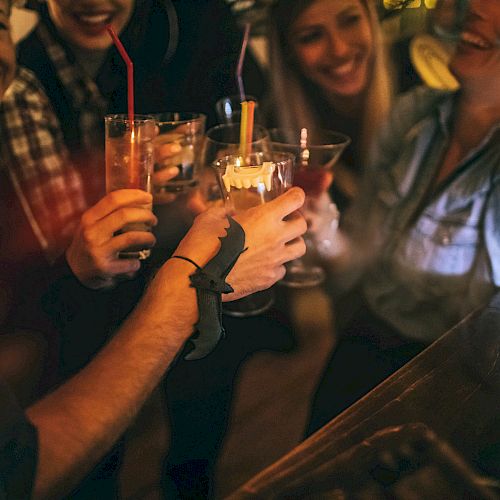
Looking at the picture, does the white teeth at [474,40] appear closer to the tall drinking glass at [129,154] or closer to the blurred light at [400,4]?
the blurred light at [400,4]

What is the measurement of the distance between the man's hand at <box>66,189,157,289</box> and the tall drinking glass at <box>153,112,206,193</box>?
0.17 meters

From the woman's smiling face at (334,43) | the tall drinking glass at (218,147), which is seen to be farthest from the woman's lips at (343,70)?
the tall drinking glass at (218,147)

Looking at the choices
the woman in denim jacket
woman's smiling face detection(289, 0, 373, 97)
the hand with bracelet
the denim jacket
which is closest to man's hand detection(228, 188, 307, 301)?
the hand with bracelet

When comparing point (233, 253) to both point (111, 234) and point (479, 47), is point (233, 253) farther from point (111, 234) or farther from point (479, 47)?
point (479, 47)

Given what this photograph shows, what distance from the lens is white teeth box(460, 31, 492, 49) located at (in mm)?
1541

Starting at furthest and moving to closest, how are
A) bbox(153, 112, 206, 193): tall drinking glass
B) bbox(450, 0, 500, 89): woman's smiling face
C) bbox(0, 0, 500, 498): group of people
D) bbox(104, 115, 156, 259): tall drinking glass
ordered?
bbox(450, 0, 500, 89): woman's smiling face
bbox(153, 112, 206, 193): tall drinking glass
bbox(104, 115, 156, 259): tall drinking glass
bbox(0, 0, 500, 498): group of people

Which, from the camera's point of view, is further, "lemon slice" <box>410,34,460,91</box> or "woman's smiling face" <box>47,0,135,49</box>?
"lemon slice" <box>410,34,460,91</box>

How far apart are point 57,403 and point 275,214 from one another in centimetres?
51

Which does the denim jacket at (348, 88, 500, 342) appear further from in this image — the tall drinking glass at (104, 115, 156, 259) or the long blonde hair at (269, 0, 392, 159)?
the tall drinking glass at (104, 115, 156, 259)

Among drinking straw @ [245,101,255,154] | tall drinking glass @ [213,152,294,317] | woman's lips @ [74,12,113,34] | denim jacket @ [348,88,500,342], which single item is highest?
woman's lips @ [74,12,113,34]

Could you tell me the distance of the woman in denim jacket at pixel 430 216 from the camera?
61.2 inches

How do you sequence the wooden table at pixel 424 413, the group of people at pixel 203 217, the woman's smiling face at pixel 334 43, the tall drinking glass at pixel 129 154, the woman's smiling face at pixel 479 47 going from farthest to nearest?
1. the woman's smiling face at pixel 334 43
2. the woman's smiling face at pixel 479 47
3. the tall drinking glass at pixel 129 154
4. the group of people at pixel 203 217
5. the wooden table at pixel 424 413

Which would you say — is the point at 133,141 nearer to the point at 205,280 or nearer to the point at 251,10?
the point at 205,280

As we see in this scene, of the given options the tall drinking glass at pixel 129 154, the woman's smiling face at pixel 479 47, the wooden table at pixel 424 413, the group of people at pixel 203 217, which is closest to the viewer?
the wooden table at pixel 424 413
